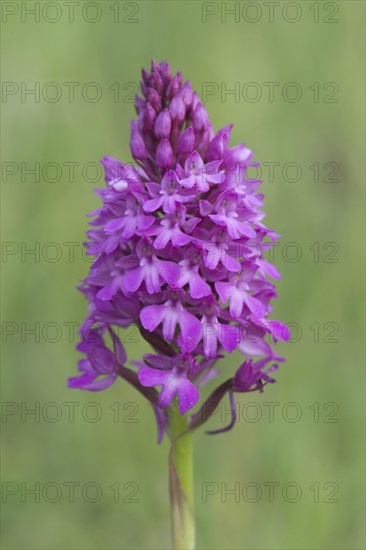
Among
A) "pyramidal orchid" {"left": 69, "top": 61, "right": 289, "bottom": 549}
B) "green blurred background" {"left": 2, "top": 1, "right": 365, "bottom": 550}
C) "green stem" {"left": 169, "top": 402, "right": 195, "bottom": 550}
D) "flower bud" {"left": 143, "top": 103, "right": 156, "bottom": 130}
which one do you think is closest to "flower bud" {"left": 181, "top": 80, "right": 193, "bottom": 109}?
"pyramidal orchid" {"left": 69, "top": 61, "right": 289, "bottom": 549}

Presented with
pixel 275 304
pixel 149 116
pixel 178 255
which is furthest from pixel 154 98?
pixel 275 304

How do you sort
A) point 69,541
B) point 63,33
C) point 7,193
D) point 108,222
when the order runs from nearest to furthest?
point 108,222, point 69,541, point 7,193, point 63,33

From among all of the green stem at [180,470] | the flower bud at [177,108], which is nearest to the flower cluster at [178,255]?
the flower bud at [177,108]

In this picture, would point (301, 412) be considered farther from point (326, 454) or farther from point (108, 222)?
point (108, 222)

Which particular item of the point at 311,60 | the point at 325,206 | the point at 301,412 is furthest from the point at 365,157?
the point at 301,412

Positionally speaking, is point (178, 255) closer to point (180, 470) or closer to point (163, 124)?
point (163, 124)

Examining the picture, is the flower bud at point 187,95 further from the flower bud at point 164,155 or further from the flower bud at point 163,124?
the flower bud at point 164,155
